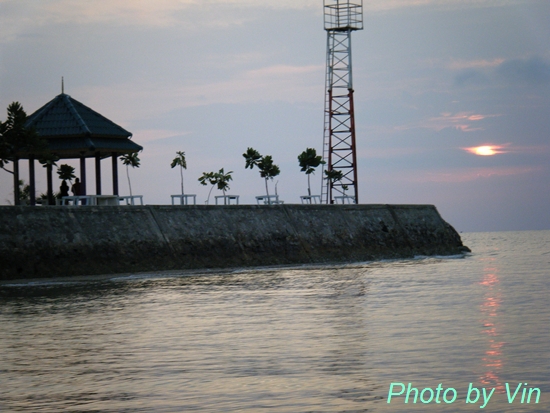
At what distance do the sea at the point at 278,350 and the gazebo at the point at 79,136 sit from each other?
40.9 ft

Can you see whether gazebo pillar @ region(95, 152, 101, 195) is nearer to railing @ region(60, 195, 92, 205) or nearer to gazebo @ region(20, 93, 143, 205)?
gazebo @ region(20, 93, 143, 205)

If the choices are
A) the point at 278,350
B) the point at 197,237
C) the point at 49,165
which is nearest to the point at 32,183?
the point at 49,165

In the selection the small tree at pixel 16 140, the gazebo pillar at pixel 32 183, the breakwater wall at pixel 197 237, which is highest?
the small tree at pixel 16 140

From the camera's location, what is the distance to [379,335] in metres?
11.1

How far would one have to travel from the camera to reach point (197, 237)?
29750mm

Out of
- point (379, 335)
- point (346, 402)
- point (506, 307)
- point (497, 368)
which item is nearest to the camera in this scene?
point (346, 402)

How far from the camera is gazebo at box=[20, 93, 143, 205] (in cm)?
3097

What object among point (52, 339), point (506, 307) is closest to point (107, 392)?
point (52, 339)

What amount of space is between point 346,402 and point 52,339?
6056mm

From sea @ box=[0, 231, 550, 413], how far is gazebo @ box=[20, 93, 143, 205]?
1247 cm

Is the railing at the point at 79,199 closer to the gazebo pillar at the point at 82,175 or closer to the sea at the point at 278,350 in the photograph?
the gazebo pillar at the point at 82,175

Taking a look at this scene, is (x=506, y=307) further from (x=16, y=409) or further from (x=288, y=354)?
(x=16, y=409)

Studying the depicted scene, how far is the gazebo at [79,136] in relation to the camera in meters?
31.0

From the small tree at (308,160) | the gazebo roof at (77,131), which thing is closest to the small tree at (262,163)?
the small tree at (308,160)
